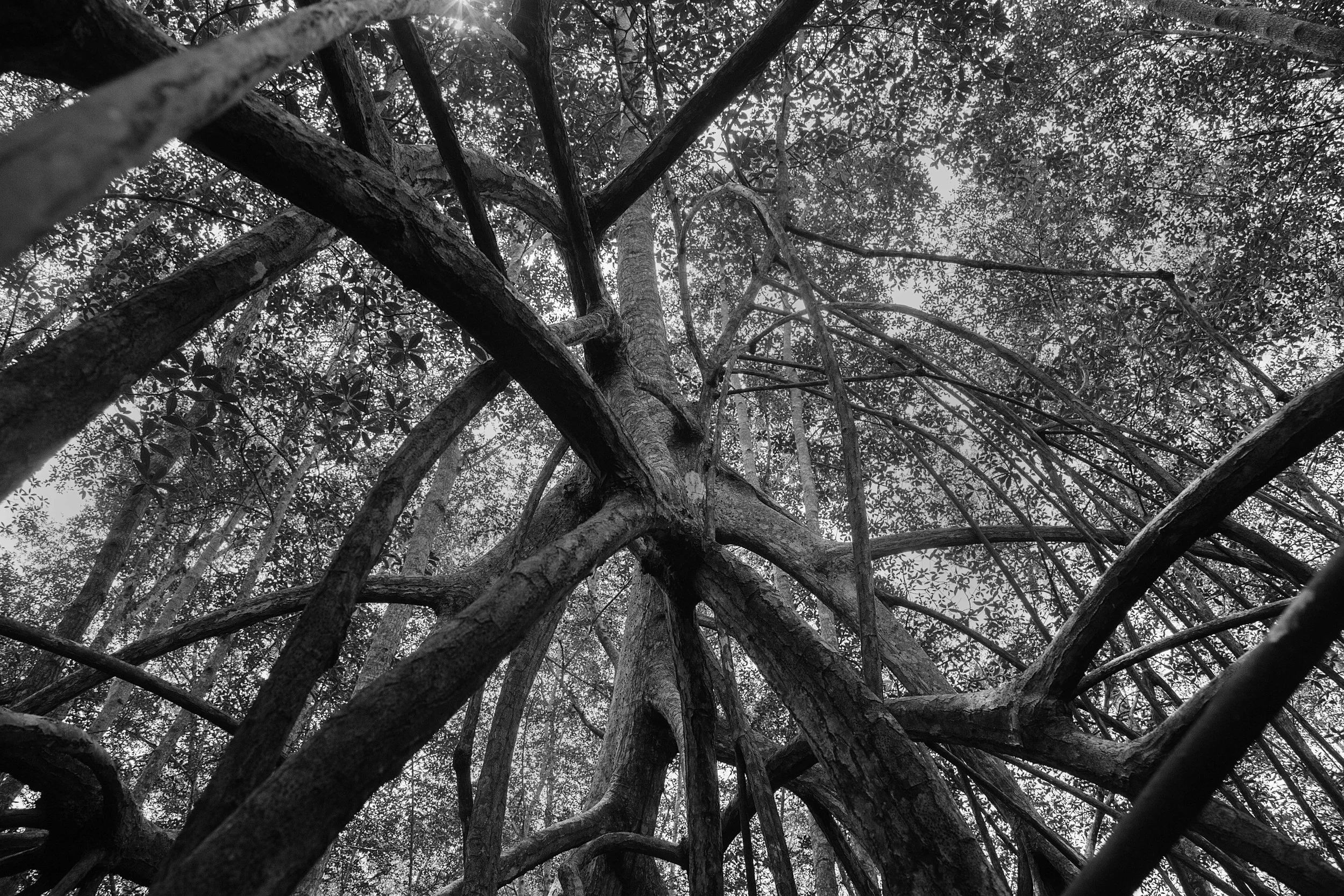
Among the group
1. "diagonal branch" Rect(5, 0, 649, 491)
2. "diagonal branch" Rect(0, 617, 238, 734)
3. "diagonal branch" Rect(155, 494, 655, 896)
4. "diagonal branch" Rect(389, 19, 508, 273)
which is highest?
"diagonal branch" Rect(389, 19, 508, 273)

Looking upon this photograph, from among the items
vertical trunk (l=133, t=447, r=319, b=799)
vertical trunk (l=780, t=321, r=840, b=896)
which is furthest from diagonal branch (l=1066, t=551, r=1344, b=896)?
vertical trunk (l=133, t=447, r=319, b=799)

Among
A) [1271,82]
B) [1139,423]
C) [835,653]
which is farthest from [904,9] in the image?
[1271,82]

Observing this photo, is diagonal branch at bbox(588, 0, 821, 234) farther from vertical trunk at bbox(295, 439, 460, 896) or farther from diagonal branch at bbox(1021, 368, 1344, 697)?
vertical trunk at bbox(295, 439, 460, 896)

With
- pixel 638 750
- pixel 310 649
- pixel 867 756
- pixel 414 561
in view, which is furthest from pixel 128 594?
pixel 867 756

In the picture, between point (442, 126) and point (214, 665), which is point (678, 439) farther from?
point (214, 665)

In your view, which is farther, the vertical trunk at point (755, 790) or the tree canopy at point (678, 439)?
the vertical trunk at point (755, 790)

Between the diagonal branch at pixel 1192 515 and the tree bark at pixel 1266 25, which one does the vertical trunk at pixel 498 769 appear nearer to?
the diagonal branch at pixel 1192 515

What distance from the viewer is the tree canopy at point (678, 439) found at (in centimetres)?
90

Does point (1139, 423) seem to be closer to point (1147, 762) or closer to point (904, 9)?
point (904, 9)

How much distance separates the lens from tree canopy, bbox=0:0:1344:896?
2.96 feet

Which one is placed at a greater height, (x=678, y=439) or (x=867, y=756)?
(x=678, y=439)

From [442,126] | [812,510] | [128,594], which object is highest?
[128,594]

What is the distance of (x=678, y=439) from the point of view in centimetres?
254

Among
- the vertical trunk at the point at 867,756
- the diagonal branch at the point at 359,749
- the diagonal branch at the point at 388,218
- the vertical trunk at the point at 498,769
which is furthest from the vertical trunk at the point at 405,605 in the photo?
the diagonal branch at the point at 359,749
